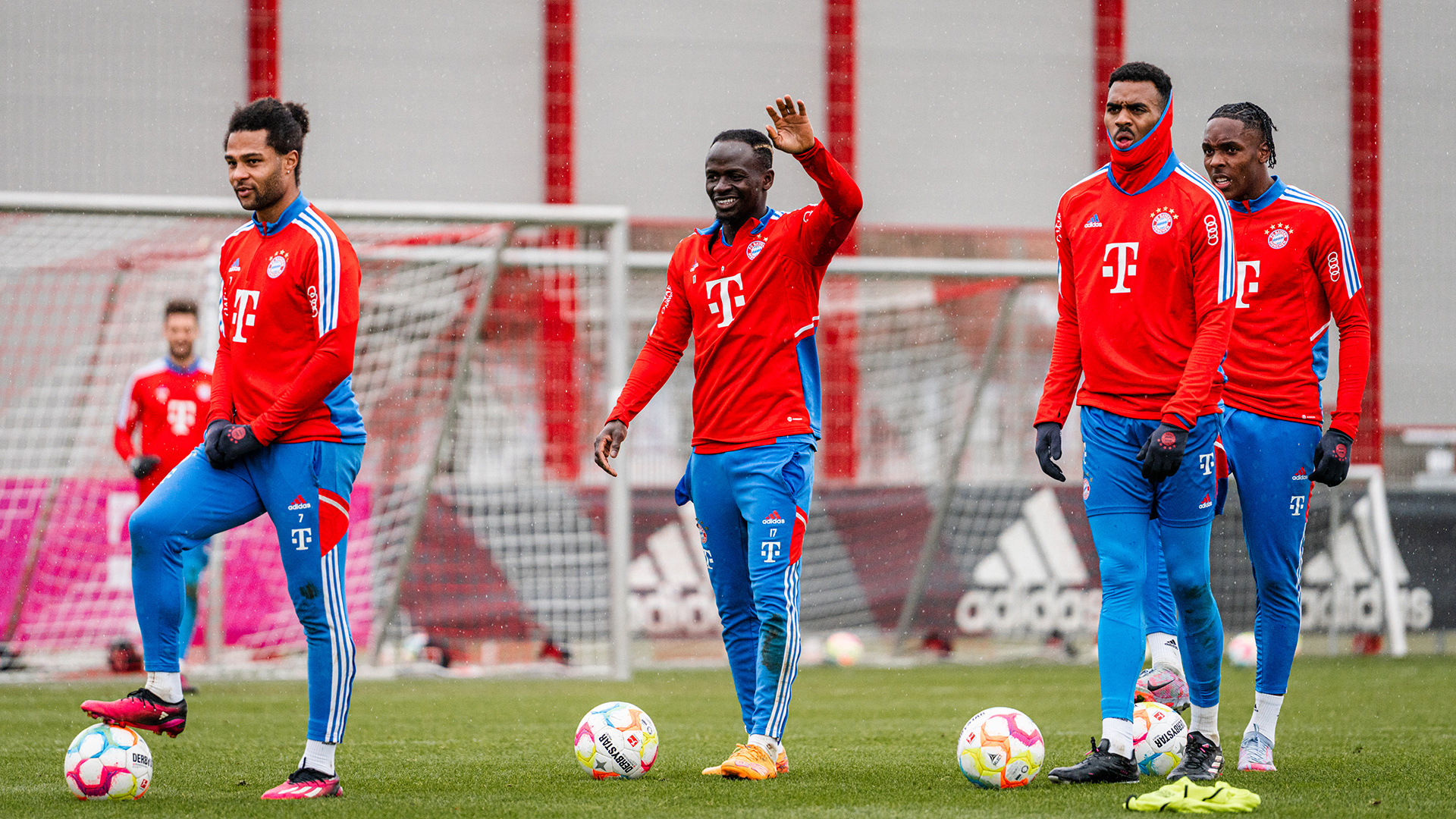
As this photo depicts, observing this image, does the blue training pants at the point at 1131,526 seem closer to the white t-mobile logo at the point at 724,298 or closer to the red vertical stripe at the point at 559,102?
the white t-mobile logo at the point at 724,298

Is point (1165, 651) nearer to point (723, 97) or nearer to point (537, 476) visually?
point (537, 476)

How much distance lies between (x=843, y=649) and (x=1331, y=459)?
656 cm

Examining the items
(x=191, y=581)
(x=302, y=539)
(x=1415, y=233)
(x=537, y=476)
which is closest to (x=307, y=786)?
(x=302, y=539)

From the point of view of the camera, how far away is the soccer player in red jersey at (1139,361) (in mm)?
4480

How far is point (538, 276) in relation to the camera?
10602mm

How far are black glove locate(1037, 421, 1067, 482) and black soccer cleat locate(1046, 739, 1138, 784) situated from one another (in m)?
0.84

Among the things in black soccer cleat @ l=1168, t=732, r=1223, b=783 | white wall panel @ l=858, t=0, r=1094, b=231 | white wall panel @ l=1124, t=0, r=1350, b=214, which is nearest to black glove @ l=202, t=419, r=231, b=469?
black soccer cleat @ l=1168, t=732, r=1223, b=783

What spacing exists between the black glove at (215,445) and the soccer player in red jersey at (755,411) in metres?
1.21

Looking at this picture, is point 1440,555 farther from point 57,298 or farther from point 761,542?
point 57,298

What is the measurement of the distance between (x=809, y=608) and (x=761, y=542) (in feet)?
21.9

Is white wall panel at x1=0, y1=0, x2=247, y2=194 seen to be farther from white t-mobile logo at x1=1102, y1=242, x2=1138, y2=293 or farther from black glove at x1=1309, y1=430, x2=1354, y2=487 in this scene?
black glove at x1=1309, y1=430, x2=1354, y2=487

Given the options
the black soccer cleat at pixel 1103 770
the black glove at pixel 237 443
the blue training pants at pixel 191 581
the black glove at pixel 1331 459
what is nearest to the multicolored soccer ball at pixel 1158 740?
the black soccer cleat at pixel 1103 770

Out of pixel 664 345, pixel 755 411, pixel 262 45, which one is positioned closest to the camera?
pixel 755 411

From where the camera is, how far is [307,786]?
4422 mm
